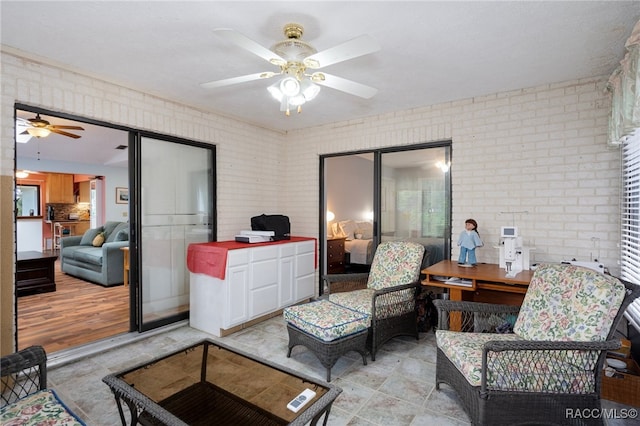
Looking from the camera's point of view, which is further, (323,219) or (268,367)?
(323,219)

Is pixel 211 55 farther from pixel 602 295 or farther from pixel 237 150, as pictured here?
pixel 602 295

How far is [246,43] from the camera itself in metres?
1.77

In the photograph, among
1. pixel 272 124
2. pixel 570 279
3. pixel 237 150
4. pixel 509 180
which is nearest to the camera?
pixel 570 279

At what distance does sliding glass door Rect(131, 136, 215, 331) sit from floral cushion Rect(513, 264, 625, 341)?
3.38 metres

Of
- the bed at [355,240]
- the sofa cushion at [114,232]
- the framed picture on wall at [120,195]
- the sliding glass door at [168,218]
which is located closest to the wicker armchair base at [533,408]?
the bed at [355,240]

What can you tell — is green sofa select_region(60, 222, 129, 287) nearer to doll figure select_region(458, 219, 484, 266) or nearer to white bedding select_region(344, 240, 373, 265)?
white bedding select_region(344, 240, 373, 265)

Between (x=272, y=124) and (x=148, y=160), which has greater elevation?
(x=272, y=124)

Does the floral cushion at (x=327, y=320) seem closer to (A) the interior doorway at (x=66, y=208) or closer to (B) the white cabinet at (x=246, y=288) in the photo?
(B) the white cabinet at (x=246, y=288)

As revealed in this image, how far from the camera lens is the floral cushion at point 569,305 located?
1760mm

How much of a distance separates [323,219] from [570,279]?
310cm

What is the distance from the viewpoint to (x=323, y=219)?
15.4 ft

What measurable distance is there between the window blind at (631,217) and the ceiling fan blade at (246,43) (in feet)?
8.79

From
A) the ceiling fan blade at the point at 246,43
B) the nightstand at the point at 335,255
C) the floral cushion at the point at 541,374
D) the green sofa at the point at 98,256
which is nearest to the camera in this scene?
the ceiling fan blade at the point at 246,43

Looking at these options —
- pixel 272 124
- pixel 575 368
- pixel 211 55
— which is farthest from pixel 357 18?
pixel 272 124
